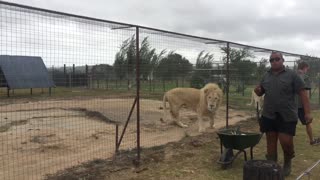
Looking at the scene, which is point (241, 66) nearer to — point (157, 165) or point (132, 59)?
point (132, 59)

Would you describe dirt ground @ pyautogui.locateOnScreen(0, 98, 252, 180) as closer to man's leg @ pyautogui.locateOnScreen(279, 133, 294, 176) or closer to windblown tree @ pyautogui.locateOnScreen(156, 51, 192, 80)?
windblown tree @ pyautogui.locateOnScreen(156, 51, 192, 80)

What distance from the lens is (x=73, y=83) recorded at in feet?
22.6

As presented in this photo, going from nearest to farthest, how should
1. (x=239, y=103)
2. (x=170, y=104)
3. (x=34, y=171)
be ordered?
1. (x=34, y=171)
2. (x=170, y=104)
3. (x=239, y=103)

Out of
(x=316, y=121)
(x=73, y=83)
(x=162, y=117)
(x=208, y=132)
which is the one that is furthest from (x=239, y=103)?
(x=73, y=83)

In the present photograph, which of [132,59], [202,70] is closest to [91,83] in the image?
[132,59]

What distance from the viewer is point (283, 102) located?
6.80 metres

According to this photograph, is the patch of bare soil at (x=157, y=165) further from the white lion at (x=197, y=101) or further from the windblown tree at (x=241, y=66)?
the windblown tree at (x=241, y=66)

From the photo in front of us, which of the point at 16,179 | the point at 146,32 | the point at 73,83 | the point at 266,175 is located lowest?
the point at 16,179

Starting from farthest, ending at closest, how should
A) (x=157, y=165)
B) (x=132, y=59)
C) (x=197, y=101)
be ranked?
(x=197, y=101)
(x=132, y=59)
(x=157, y=165)

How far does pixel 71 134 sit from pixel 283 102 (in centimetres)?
511

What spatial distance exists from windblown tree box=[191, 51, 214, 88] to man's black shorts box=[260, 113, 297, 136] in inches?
144

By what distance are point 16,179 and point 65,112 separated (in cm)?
704

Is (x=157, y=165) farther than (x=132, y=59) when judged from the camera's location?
No

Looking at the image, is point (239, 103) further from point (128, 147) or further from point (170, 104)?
point (128, 147)
